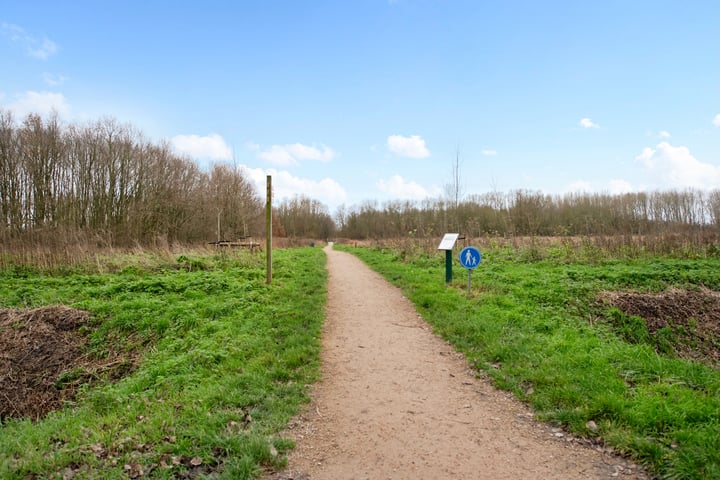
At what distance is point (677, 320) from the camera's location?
8.23 meters

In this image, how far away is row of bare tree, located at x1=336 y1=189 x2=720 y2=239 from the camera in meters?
17.9

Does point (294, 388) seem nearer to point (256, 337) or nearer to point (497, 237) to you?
point (256, 337)

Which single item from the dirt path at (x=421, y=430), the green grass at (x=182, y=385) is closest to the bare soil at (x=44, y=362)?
the green grass at (x=182, y=385)

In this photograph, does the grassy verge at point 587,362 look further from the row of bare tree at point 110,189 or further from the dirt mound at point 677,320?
the row of bare tree at point 110,189

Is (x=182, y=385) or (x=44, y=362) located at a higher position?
(x=182, y=385)

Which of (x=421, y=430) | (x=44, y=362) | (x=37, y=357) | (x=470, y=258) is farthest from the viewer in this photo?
(x=470, y=258)

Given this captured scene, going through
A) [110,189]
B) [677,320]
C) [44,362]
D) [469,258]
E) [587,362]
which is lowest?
[44,362]

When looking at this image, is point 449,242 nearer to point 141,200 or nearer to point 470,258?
point 470,258

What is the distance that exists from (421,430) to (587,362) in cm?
277

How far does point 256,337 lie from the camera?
6.55 meters

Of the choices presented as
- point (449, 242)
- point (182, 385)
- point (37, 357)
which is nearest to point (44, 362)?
point (37, 357)

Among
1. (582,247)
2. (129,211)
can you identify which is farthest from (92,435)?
(129,211)

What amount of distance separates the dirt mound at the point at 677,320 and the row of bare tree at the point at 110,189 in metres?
19.5

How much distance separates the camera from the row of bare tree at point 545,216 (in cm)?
1786
